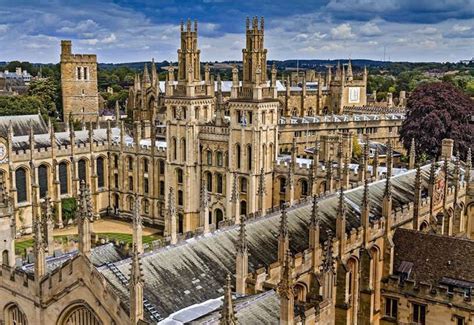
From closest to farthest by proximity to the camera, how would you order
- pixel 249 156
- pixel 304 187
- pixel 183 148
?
pixel 249 156 < pixel 304 187 < pixel 183 148

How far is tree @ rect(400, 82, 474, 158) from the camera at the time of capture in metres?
57.2

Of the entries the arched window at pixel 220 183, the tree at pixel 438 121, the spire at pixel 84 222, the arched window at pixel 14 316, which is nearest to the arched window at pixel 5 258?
the arched window at pixel 14 316

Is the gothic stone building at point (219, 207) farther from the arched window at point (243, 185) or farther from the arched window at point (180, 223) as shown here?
the arched window at point (180, 223)

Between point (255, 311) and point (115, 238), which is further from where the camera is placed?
point (115, 238)

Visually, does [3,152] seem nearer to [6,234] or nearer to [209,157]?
[209,157]

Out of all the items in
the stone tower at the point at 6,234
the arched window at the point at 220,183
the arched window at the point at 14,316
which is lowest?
the arched window at the point at 14,316

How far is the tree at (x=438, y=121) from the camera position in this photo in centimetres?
5722

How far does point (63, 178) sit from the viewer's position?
180ft

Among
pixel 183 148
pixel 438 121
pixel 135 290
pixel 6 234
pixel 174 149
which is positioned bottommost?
pixel 6 234

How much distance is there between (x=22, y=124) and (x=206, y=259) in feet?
133

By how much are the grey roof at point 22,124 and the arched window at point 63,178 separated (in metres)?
5.60

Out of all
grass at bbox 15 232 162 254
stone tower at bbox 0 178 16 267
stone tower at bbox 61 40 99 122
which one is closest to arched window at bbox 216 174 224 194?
grass at bbox 15 232 162 254

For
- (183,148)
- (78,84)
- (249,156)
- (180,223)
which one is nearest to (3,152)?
(183,148)

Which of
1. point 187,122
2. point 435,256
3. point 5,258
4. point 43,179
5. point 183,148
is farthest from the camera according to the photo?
point 43,179
